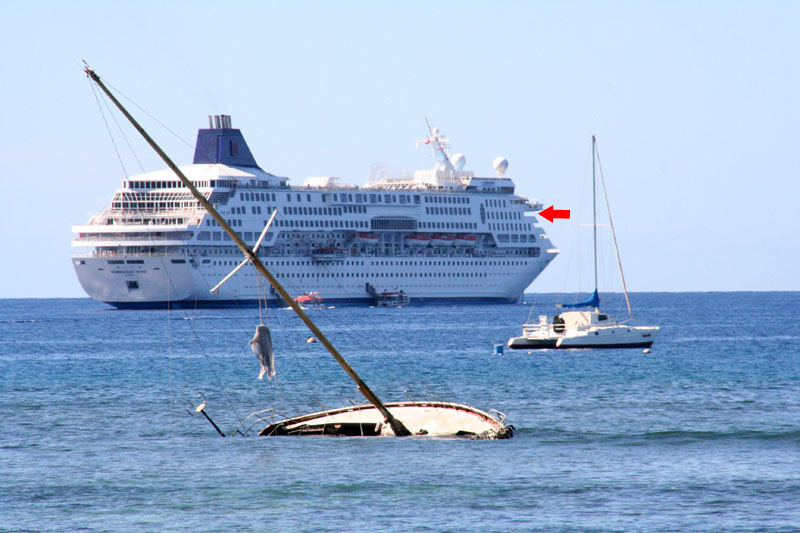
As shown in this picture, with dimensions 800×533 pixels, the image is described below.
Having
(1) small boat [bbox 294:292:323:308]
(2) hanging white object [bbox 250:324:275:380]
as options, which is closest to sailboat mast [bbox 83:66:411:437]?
(2) hanging white object [bbox 250:324:275:380]

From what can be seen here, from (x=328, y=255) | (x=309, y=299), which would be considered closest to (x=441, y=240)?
(x=328, y=255)

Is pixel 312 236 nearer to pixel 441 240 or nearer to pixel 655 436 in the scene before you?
pixel 441 240

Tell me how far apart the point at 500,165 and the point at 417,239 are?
1961cm

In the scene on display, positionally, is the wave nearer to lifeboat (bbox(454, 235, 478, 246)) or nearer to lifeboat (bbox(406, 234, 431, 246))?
lifeboat (bbox(406, 234, 431, 246))

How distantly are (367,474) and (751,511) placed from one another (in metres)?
8.45

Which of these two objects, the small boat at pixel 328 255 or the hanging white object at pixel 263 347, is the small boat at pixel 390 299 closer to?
the small boat at pixel 328 255

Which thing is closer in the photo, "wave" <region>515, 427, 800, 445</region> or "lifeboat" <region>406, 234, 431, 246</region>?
"wave" <region>515, 427, 800, 445</region>

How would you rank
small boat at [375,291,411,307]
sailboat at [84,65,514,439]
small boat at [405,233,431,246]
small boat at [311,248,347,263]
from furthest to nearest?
small boat at [405,233,431,246] → small boat at [375,291,411,307] → small boat at [311,248,347,263] → sailboat at [84,65,514,439]

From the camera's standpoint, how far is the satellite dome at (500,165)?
150 metres

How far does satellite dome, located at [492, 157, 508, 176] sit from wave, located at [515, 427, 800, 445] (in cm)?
11655

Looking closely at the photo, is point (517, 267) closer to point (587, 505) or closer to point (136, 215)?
point (136, 215)

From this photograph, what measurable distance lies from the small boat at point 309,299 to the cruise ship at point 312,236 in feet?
4.16

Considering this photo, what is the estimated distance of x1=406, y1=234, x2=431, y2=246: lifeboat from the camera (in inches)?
5369

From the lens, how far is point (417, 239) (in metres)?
136
